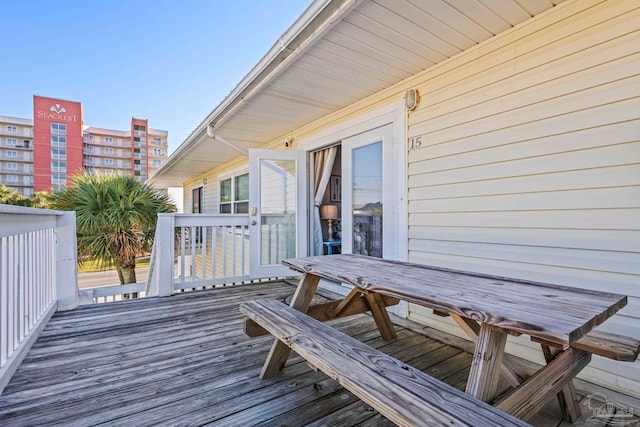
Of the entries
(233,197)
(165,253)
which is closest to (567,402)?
(165,253)

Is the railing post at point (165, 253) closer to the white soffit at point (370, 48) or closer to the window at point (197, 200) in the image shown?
the white soffit at point (370, 48)

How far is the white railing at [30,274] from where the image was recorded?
170 cm

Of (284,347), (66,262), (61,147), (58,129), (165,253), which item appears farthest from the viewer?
(61,147)

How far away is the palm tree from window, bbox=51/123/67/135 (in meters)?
35.7

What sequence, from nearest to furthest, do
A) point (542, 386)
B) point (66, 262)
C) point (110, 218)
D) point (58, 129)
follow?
point (542, 386)
point (66, 262)
point (110, 218)
point (58, 129)

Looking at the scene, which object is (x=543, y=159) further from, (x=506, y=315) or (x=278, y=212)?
(x=278, y=212)

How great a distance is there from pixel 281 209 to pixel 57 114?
39779mm

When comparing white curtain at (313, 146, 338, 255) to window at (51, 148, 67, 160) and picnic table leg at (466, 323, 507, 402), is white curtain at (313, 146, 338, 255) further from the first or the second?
window at (51, 148, 67, 160)

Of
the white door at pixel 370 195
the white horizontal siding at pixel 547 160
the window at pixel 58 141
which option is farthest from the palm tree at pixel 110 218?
the window at pixel 58 141

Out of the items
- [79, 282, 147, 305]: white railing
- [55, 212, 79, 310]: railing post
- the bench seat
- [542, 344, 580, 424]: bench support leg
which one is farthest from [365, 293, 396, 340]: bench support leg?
[79, 282, 147, 305]: white railing

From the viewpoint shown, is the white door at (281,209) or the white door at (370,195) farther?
the white door at (281,209)

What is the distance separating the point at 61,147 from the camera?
3200 cm

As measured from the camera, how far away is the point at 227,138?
5.14m

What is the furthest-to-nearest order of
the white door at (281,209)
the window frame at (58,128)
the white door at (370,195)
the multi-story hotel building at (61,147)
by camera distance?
1. the window frame at (58,128)
2. the multi-story hotel building at (61,147)
3. the white door at (281,209)
4. the white door at (370,195)
